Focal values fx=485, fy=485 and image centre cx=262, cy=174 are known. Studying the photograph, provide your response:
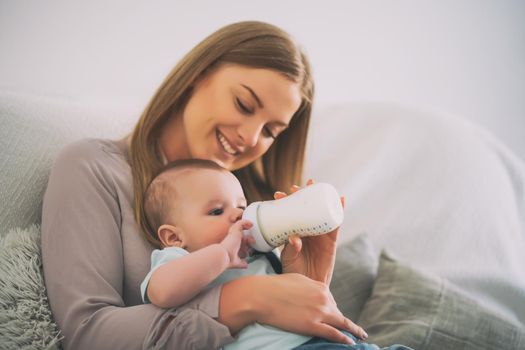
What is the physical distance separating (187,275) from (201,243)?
→ 0.14 m

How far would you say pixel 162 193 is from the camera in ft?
3.28

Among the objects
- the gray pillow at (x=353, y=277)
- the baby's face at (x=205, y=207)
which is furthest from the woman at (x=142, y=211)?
the gray pillow at (x=353, y=277)

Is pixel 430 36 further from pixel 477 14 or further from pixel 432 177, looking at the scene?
pixel 432 177

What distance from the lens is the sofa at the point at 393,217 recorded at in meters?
1.02

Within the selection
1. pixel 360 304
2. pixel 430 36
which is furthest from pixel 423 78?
pixel 360 304

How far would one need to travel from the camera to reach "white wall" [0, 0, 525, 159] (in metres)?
1.60

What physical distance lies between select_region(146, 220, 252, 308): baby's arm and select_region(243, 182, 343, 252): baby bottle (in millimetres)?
78

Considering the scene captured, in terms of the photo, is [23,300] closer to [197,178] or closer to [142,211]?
[142,211]

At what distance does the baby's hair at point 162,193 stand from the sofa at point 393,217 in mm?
227

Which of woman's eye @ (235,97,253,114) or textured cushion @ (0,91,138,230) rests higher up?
woman's eye @ (235,97,253,114)

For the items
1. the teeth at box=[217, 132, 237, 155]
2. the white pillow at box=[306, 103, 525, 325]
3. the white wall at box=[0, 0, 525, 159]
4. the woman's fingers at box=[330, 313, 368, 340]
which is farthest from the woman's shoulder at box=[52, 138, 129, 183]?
the white pillow at box=[306, 103, 525, 325]

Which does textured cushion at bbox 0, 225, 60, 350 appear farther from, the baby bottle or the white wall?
the white wall

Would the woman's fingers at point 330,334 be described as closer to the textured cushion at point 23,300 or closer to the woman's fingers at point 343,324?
the woman's fingers at point 343,324

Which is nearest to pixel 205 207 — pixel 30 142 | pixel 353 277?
pixel 30 142
